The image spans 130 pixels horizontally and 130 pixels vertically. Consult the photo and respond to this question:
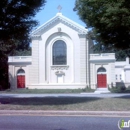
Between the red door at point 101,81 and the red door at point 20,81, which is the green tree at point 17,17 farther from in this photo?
the red door at point 20,81

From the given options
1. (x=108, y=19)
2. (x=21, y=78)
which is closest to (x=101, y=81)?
(x=21, y=78)

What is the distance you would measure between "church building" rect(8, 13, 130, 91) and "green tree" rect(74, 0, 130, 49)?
24.2 metres

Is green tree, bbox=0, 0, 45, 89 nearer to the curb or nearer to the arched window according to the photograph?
the curb

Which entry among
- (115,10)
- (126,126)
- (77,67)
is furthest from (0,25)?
(77,67)

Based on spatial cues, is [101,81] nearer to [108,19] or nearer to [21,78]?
[21,78]

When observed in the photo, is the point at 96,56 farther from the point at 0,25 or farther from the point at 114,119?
the point at 114,119

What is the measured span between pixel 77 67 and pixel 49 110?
31.3 metres

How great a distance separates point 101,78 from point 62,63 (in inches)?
230

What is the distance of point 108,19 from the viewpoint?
17.0 metres

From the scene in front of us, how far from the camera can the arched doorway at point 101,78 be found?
44.8 meters

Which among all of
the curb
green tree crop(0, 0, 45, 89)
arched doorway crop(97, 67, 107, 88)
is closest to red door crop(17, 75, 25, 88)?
arched doorway crop(97, 67, 107, 88)

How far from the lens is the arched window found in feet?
151

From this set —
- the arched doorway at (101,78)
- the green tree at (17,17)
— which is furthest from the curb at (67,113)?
the arched doorway at (101,78)

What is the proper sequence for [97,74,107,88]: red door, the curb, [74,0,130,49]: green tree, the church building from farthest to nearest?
[97,74,107,88]: red door → the church building → [74,0,130,49]: green tree → the curb
